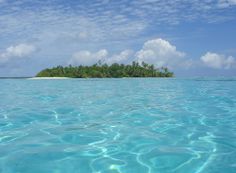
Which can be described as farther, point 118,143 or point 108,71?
point 108,71

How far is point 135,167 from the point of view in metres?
3.66

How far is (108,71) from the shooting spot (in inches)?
2729

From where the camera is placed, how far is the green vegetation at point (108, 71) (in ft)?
226

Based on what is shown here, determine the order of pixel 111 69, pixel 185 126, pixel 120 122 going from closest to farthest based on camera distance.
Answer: pixel 185 126, pixel 120 122, pixel 111 69

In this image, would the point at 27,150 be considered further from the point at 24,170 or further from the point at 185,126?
the point at 185,126

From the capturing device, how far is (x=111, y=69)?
6956cm

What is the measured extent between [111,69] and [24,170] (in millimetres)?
66140

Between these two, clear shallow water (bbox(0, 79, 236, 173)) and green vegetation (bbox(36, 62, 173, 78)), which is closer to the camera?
clear shallow water (bbox(0, 79, 236, 173))

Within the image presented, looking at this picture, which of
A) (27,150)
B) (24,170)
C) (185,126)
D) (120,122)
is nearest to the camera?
(24,170)

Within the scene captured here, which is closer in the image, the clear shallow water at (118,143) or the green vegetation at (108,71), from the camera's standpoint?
the clear shallow water at (118,143)

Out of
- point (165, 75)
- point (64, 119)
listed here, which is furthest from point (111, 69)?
point (64, 119)

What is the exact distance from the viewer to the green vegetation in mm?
68812

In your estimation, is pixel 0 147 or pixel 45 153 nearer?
pixel 45 153

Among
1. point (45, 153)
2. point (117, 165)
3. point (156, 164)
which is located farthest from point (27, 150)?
point (156, 164)
